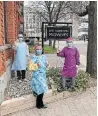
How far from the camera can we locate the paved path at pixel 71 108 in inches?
257

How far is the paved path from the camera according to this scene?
6.52m

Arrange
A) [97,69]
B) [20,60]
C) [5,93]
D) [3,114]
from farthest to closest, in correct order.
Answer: [97,69], [20,60], [5,93], [3,114]

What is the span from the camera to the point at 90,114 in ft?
21.3

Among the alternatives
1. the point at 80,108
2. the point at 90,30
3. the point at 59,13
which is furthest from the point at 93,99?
the point at 59,13

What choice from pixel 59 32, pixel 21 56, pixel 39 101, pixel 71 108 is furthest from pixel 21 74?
pixel 71 108

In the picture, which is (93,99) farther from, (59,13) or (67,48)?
(59,13)

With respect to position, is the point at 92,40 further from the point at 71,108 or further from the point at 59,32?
the point at 71,108

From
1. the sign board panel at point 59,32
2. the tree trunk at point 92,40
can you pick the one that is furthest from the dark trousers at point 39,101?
the tree trunk at point 92,40

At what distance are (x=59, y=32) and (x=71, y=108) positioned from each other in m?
3.16

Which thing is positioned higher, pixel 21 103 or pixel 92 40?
pixel 92 40

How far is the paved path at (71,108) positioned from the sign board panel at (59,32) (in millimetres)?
2212

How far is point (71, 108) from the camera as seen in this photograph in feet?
22.7

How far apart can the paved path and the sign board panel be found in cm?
A: 221

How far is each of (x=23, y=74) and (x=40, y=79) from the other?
8.69ft
